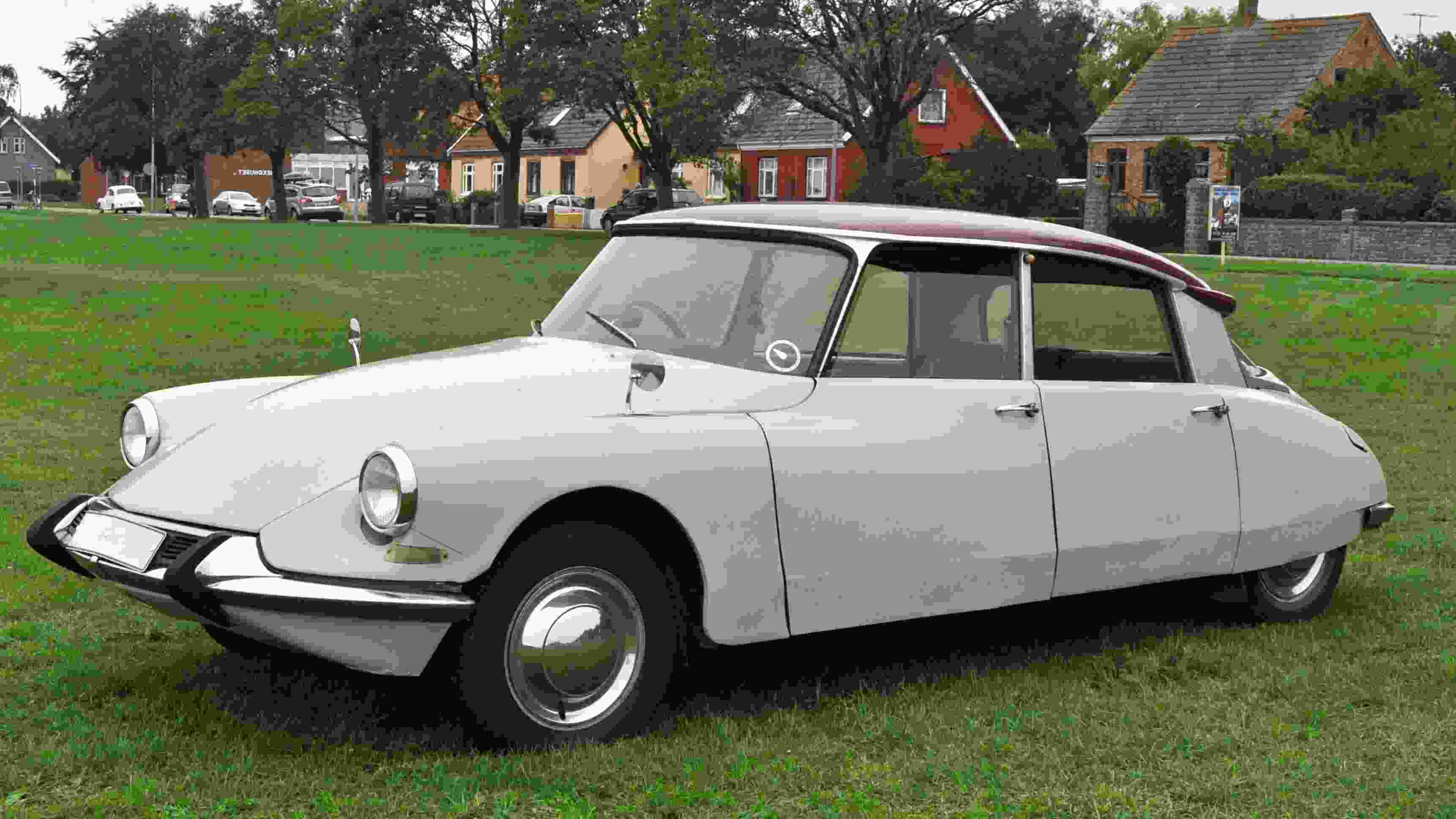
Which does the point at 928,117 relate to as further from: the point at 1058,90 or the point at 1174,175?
the point at 1174,175

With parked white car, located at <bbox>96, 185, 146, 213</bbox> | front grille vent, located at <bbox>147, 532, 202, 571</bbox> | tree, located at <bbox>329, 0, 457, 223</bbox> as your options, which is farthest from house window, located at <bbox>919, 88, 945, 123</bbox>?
front grille vent, located at <bbox>147, 532, 202, 571</bbox>

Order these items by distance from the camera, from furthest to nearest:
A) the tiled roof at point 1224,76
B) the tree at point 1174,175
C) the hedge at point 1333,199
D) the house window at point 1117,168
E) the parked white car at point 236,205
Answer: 1. the parked white car at point 236,205
2. the house window at point 1117,168
3. the tiled roof at point 1224,76
4. the tree at point 1174,175
5. the hedge at point 1333,199

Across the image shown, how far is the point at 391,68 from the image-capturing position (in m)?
68.4

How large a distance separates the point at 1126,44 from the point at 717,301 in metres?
95.0

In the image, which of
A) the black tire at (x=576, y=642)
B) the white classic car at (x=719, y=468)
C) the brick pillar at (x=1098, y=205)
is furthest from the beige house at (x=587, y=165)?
the black tire at (x=576, y=642)

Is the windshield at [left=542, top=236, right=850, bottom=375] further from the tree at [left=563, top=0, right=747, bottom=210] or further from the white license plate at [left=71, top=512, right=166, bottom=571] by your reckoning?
the tree at [left=563, top=0, right=747, bottom=210]

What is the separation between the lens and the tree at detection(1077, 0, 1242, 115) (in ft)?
312

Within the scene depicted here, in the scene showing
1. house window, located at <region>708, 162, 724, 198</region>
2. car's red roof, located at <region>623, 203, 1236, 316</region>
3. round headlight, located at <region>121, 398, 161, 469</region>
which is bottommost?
round headlight, located at <region>121, 398, 161, 469</region>

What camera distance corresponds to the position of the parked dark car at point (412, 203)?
7612cm

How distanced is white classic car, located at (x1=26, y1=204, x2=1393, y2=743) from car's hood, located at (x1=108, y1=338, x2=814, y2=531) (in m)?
0.01


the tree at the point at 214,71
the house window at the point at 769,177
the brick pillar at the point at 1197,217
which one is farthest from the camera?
the tree at the point at 214,71

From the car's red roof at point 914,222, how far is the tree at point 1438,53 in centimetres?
5985

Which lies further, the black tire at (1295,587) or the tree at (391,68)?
the tree at (391,68)

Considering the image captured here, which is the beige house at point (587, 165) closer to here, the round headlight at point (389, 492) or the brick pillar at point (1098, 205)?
the brick pillar at point (1098, 205)
